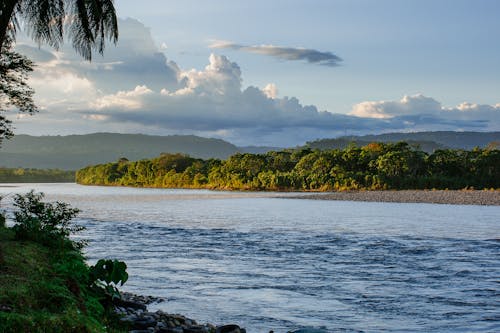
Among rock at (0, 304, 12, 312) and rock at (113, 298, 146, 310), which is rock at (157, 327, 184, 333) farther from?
rock at (0, 304, 12, 312)

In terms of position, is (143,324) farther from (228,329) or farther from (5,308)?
(5,308)

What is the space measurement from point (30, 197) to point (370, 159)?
13259 cm

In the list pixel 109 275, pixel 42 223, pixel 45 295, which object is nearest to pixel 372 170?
pixel 42 223

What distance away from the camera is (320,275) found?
890 inches

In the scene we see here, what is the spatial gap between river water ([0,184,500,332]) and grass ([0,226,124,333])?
3.34m

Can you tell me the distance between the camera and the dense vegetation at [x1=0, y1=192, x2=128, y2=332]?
1010cm

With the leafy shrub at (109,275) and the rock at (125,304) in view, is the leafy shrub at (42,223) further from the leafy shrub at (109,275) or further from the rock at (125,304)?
the rock at (125,304)

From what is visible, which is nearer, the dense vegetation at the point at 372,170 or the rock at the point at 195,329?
the rock at the point at 195,329

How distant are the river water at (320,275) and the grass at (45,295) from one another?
10.9ft

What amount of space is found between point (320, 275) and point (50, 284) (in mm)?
12585

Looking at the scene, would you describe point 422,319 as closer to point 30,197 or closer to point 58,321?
point 58,321

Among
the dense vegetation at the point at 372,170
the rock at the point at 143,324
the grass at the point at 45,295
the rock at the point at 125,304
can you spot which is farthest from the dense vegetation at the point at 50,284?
the dense vegetation at the point at 372,170

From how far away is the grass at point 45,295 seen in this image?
995 centimetres

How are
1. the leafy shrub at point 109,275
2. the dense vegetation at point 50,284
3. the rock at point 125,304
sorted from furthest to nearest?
the rock at point 125,304
the leafy shrub at point 109,275
the dense vegetation at point 50,284
